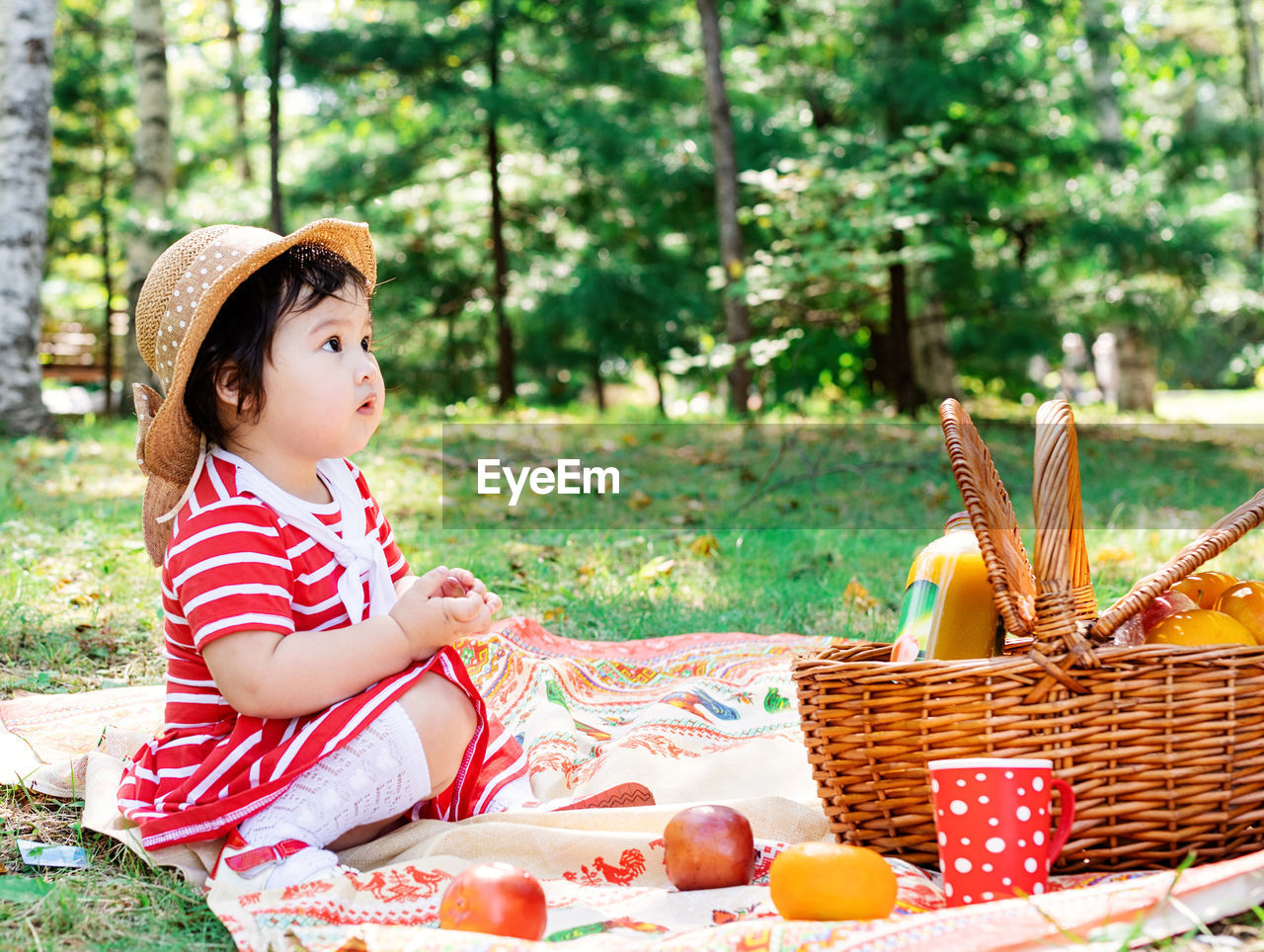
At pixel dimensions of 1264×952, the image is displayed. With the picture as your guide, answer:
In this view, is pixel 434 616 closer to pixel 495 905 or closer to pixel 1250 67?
pixel 495 905

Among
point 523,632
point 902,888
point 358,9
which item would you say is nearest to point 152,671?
point 523,632

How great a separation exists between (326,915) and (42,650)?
1703mm

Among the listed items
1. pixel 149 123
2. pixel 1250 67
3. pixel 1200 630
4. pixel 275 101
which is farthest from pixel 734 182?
pixel 1250 67

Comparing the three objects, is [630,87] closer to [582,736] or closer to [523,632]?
[523,632]

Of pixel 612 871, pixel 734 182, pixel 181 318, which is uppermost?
pixel 734 182

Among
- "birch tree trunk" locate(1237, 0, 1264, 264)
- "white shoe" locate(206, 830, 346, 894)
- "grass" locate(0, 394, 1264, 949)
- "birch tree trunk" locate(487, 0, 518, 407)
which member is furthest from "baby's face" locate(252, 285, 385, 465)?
"birch tree trunk" locate(1237, 0, 1264, 264)

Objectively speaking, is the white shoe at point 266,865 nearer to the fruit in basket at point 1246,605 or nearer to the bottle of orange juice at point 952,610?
the bottle of orange juice at point 952,610

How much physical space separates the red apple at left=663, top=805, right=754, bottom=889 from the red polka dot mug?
0.99 ft

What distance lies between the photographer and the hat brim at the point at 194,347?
1.69m

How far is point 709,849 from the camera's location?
157 cm

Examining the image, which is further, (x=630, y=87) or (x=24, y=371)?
(x=630, y=87)

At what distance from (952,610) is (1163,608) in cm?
34

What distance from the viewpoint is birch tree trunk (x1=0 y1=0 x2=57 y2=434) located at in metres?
6.17

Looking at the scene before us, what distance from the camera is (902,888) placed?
1502 millimetres
